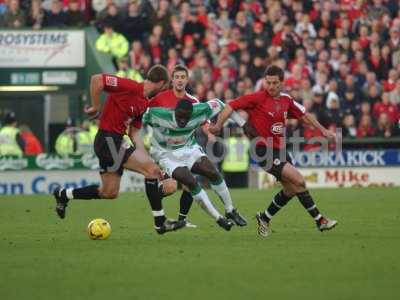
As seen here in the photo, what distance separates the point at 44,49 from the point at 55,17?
762mm

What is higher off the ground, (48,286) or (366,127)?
(48,286)

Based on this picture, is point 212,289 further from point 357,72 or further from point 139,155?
point 357,72

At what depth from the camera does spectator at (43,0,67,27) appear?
25953mm

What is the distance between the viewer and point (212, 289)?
29.1ft

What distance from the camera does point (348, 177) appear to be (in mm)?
24016

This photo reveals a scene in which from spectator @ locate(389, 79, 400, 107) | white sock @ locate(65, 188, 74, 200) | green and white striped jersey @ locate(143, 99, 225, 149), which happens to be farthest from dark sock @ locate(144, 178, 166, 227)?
spectator @ locate(389, 79, 400, 107)

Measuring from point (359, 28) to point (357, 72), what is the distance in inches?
60.3

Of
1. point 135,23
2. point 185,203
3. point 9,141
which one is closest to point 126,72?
point 135,23

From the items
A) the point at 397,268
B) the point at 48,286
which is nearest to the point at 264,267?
the point at 397,268

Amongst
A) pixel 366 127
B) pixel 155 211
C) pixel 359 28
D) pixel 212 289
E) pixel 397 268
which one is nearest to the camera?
pixel 212 289

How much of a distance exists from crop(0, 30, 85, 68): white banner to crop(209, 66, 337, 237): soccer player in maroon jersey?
12955 mm

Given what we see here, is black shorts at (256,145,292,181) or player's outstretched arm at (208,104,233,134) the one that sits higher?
player's outstretched arm at (208,104,233,134)

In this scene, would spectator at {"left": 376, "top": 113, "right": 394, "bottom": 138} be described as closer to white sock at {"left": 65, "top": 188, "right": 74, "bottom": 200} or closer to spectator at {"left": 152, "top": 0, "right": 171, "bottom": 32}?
spectator at {"left": 152, "top": 0, "right": 171, "bottom": 32}

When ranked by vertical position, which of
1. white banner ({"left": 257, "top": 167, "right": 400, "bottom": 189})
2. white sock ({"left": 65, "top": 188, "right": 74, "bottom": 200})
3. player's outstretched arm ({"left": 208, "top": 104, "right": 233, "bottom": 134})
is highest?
player's outstretched arm ({"left": 208, "top": 104, "right": 233, "bottom": 134})
